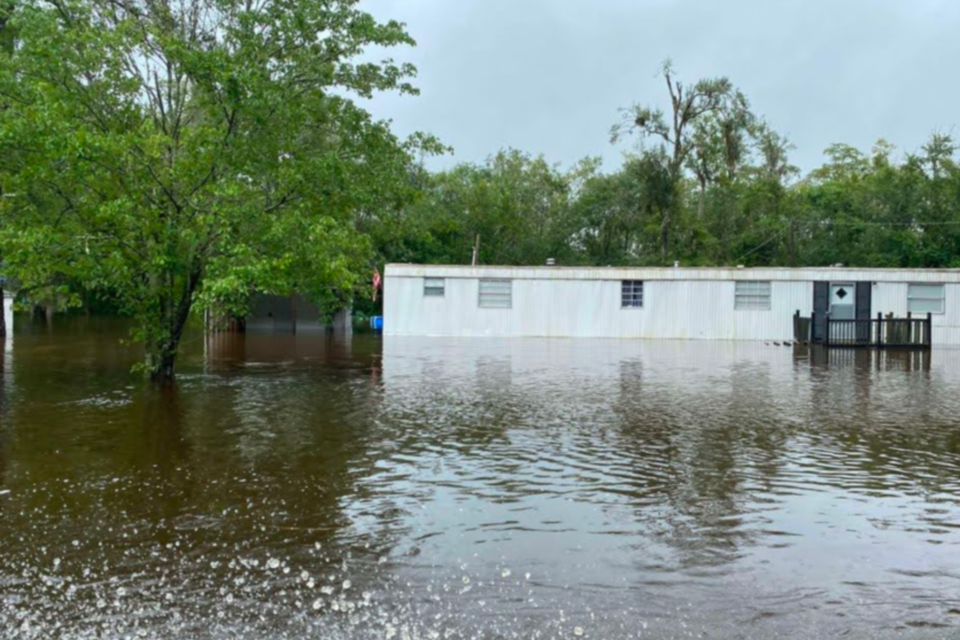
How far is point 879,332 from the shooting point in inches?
1001

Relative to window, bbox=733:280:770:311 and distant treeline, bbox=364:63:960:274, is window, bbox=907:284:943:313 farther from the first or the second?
distant treeline, bbox=364:63:960:274

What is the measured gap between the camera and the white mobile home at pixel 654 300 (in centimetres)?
2741

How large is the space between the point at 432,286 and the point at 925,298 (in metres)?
15.8

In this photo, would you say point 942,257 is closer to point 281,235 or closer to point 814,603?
point 281,235

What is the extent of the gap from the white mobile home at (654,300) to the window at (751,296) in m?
0.03

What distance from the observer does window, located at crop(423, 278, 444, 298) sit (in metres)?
29.1

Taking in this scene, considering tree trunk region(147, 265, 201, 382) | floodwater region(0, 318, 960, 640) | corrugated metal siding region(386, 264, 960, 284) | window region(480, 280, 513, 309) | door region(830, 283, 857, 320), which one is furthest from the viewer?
window region(480, 280, 513, 309)

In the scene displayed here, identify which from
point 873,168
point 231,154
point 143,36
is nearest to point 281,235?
point 231,154

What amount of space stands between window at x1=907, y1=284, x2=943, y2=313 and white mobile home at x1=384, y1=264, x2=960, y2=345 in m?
0.03

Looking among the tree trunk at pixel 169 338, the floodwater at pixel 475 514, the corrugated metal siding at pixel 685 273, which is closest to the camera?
the floodwater at pixel 475 514

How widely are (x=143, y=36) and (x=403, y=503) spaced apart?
9.57m

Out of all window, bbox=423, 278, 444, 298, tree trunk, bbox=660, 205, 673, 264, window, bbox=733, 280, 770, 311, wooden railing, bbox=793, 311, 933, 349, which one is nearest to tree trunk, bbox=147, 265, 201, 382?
window, bbox=423, 278, 444, 298

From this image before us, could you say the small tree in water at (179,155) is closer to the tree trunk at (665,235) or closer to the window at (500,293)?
the window at (500,293)

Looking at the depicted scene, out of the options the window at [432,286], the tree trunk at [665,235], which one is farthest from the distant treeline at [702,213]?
the window at [432,286]
